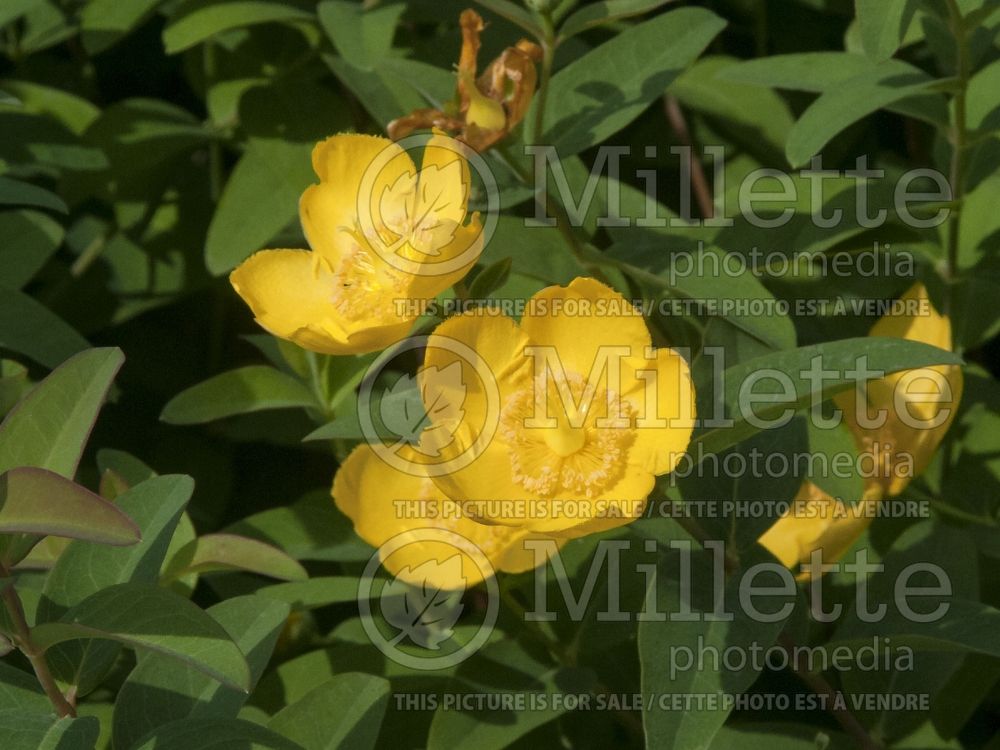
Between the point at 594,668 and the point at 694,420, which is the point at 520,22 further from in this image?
the point at 594,668

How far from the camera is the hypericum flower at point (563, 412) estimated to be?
3.10 ft

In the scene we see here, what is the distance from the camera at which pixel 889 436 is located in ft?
3.93

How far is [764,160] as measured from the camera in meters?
1.55

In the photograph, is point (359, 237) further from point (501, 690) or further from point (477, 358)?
point (501, 690)

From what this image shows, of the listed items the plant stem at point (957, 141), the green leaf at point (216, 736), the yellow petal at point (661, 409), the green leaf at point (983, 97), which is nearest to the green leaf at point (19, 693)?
the green leaf at point (216, 736)

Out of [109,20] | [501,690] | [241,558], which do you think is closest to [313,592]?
[241,558]

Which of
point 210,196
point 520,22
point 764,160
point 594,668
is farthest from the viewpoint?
point 210,196

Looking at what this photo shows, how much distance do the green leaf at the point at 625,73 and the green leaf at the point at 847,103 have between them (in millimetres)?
124

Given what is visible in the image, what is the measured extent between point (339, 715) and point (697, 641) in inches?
11.2

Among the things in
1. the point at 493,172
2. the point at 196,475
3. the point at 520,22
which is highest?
the point at 520,22

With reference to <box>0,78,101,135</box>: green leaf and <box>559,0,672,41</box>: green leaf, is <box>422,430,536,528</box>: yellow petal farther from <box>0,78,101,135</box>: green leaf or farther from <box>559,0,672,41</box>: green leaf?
<box>0,78,101,135</box>: green leaf

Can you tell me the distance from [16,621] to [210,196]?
0.99 metres

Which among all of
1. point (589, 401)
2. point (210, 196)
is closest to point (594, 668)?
point (589, 401)

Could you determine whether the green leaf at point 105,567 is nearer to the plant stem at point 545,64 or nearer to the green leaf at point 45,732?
the green leaf at point 45,732
